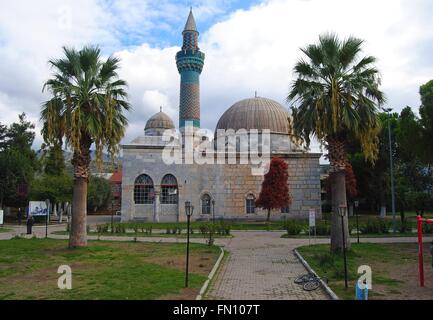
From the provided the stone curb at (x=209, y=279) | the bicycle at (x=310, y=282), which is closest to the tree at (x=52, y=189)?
the stone curb at (x=209, y=279)

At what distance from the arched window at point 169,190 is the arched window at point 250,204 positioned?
7.24 meters

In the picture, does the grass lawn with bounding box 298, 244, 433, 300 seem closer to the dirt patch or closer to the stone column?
the dirt patch

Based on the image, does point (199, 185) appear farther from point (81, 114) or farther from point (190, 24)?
point (81, 114)

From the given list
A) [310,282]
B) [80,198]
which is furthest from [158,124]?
[310,282]

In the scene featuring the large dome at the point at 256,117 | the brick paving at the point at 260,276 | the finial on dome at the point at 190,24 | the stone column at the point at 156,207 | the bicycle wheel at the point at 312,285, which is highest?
→ the finial on dome at the point at 190,24

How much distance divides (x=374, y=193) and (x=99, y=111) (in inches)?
1335

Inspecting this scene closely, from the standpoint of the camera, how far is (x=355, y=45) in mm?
15039

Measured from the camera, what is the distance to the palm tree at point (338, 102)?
48.7ft

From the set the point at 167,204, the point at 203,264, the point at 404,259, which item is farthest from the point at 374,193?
the point at 203,264

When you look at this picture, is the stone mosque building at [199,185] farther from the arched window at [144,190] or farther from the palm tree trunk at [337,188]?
the palm tree trunk at [337,188]

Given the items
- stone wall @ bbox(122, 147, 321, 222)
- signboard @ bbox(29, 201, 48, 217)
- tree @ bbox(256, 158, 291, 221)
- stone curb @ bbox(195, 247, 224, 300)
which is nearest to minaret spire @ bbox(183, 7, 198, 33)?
stone wall @ bbox(122, 147, 321, 222)

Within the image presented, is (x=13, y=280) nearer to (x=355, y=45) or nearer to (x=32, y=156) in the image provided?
(x=355, y=45)

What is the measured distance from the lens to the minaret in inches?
1655

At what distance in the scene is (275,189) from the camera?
33.9 meters
